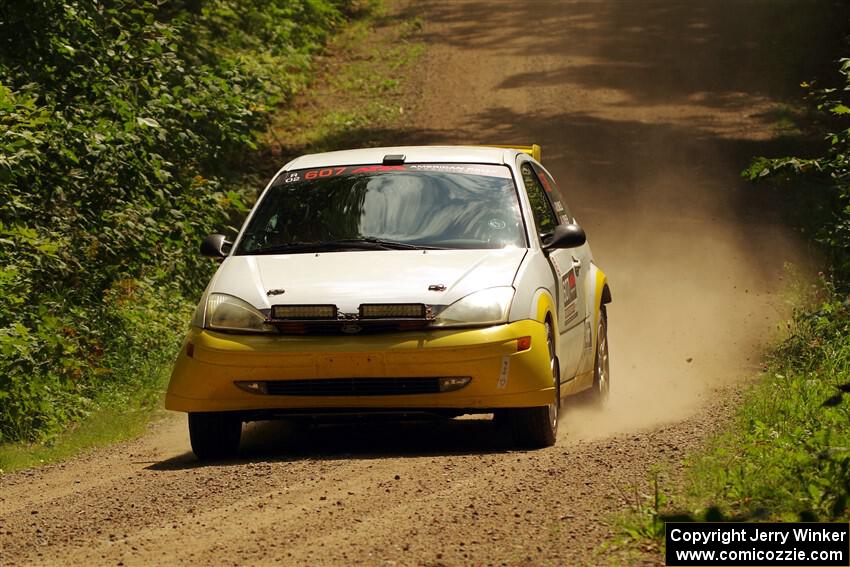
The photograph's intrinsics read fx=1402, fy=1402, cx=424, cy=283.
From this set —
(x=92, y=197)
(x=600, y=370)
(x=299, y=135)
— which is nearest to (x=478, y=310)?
(x=600, y=370)

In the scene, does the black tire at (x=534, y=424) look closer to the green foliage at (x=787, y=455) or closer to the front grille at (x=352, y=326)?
the front grille at (x=352, y=326)

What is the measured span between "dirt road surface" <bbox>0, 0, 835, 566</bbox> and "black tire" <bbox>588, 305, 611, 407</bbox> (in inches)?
7.1

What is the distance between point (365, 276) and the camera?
26.7 ft

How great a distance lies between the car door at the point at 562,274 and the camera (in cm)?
901

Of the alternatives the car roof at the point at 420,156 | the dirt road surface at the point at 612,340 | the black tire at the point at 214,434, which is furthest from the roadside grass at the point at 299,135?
the car roof at the point at 420,156

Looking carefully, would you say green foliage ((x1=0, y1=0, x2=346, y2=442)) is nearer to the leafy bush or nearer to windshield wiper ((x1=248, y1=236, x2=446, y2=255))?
windshield wiper ((x1=248, y1=236, x2=446, y2=255))

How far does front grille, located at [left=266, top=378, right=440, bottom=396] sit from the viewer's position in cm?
789

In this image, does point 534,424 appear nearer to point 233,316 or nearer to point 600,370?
point 233,316

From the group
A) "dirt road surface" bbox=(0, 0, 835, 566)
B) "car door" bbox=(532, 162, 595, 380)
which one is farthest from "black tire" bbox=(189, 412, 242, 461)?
"car door" bbox=(532, 162, 595, 380)

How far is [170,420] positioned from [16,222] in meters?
1.97

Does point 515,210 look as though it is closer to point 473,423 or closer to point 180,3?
point 473,423

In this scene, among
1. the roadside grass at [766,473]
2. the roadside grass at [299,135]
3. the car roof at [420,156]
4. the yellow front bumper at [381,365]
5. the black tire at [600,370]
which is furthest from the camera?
the roadside grass at [299,135]

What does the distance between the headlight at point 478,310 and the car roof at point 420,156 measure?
69.2 inches

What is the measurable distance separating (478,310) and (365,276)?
2.34 ft
